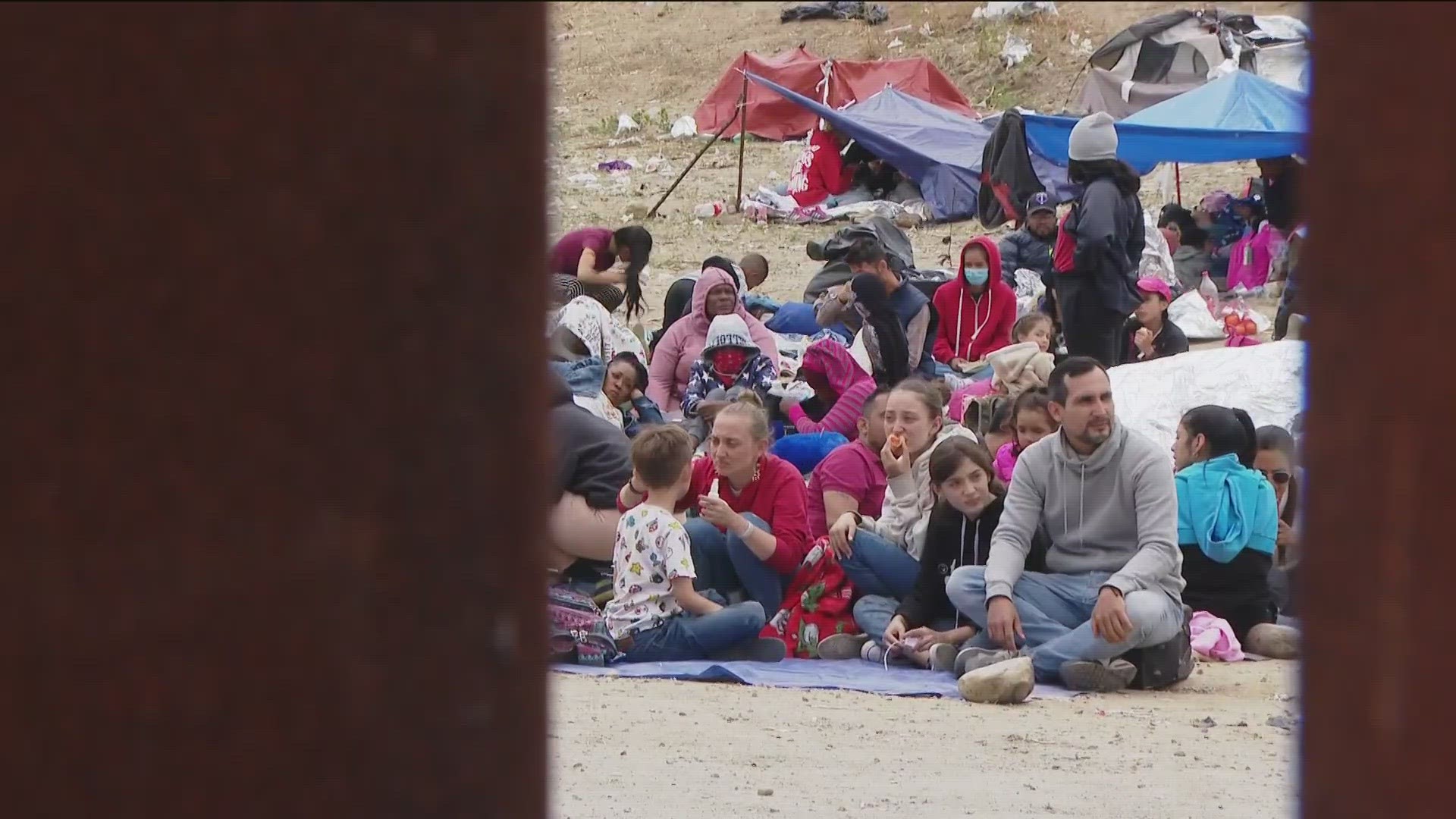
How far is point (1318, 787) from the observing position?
68 cm

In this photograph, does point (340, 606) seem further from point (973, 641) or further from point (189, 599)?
point (973, 641)

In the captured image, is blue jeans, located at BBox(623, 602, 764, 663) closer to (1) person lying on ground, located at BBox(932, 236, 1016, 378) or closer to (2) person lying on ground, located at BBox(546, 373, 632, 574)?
(2) person lying on ground, located at BBox(546, 373, 632, 574)

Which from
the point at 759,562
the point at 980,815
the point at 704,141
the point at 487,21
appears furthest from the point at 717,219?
the point at 487,21

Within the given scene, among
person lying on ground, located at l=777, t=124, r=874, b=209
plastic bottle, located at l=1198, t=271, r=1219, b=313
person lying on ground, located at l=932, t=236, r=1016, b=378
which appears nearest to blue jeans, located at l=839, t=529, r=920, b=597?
person lying on ground, located at l=932, t=236, r=1016, b=378

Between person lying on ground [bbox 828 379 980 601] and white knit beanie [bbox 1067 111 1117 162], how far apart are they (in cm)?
273

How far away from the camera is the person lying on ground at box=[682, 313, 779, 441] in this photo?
748cm

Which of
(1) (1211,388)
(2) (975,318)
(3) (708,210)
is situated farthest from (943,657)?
(3) (708,210)

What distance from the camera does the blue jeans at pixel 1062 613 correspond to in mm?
4727

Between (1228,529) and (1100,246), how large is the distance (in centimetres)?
258

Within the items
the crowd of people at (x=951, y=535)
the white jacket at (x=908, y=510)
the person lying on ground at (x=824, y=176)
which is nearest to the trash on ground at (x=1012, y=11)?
the person lying on ground at (x=824, y=176)

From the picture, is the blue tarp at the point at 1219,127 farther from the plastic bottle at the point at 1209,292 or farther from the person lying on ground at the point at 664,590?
the person lying on ground at the point at 664,590

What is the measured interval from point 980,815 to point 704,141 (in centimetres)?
1721

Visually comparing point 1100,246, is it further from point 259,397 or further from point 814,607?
point 259,397

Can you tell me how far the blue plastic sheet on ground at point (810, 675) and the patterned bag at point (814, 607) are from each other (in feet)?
0.65
